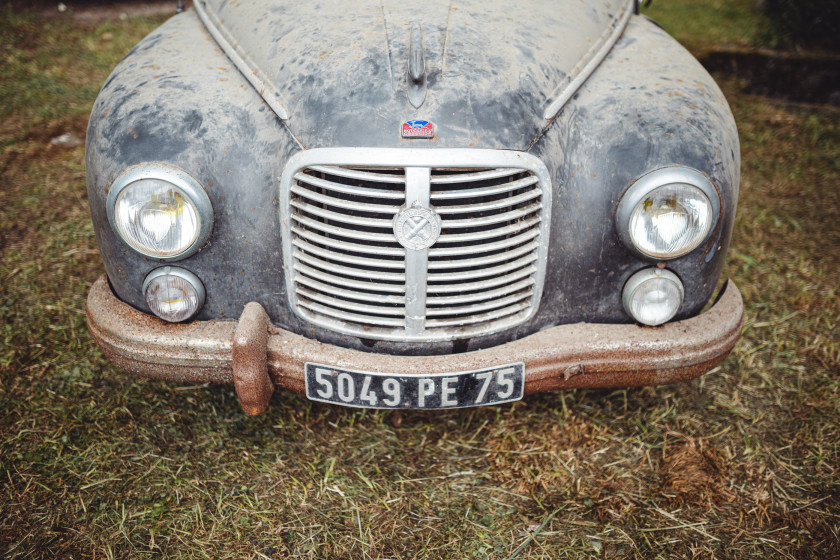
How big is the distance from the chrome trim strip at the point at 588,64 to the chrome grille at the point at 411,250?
0.31 metres

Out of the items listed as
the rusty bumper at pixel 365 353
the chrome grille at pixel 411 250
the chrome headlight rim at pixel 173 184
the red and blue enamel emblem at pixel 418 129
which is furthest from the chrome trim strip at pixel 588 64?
the chrome headlight rim at pixel 173 184

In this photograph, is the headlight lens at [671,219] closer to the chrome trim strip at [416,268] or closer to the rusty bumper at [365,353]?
the rusty bumper at [365,353]

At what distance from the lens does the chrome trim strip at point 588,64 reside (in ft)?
7.38

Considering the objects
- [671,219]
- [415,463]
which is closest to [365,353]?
[415,463]

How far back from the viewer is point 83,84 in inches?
230

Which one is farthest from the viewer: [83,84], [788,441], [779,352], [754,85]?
[754,85]

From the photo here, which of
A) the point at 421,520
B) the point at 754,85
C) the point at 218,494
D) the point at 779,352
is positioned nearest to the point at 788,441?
the point at 779,352

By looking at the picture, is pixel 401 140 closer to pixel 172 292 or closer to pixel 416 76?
pixel 416 76

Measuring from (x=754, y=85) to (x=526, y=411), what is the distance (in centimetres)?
520

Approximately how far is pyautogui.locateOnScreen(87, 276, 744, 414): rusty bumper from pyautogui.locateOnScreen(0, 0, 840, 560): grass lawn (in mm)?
505

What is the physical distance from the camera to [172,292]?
2193 millimetres

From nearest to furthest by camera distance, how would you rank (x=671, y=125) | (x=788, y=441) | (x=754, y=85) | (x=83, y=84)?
(x=671, y=125), (x=788, y=441), (x=83, y=84), (x=754, y=85)

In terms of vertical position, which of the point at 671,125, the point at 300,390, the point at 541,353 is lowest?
the point at 300,390

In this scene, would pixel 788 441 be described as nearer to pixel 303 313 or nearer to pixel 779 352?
pixel 779 352
